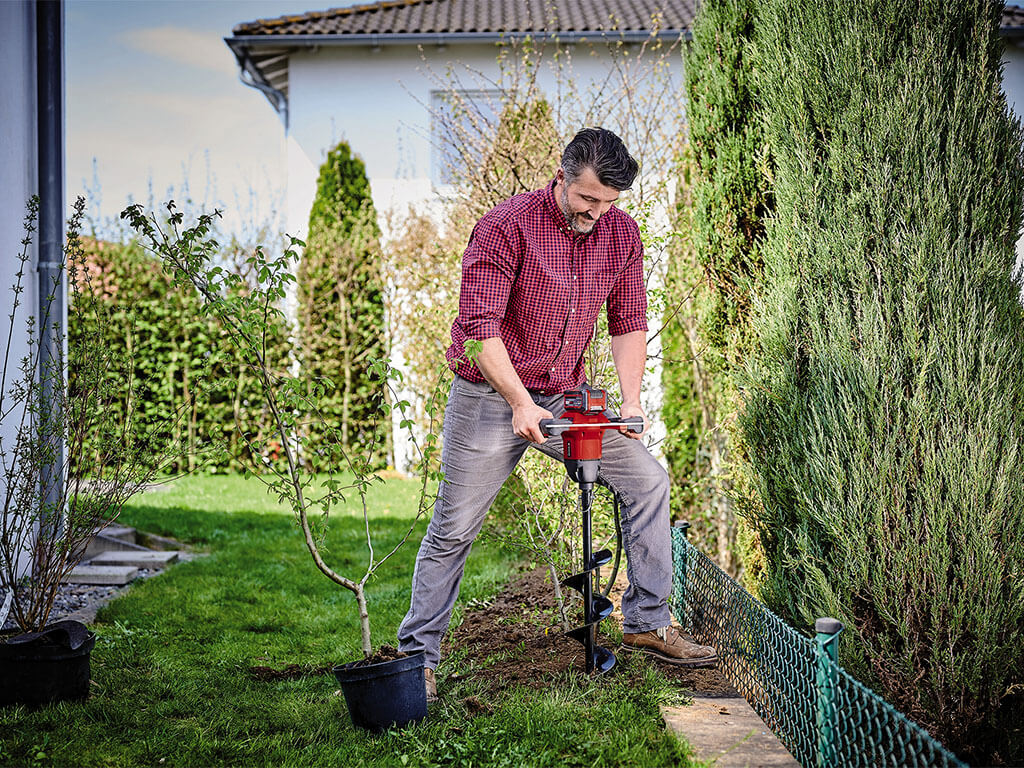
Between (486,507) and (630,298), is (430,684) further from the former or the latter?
(630,298)

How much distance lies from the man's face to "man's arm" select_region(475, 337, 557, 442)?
0.53 metres

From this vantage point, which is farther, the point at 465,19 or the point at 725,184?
the point at 465,19

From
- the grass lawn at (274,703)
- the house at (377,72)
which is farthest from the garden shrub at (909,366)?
the house at (377,72)

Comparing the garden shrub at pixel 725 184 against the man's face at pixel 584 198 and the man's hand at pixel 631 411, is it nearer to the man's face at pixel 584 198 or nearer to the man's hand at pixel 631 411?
the man's hand at pixel 631 411

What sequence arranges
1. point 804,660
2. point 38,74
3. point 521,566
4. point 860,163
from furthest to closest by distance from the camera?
point 521,566 < point 38,74 < point 860,163 < point 804,660

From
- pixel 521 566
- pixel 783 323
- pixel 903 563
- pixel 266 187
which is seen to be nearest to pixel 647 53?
pixel 266 187

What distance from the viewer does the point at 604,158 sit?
119 inches

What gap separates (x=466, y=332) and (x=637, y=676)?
4.54ft

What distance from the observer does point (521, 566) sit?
5.81 metres

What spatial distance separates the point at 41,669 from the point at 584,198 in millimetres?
2445

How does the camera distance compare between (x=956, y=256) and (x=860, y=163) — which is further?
(x=860, y=163)

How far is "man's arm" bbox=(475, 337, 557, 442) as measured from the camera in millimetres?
3000

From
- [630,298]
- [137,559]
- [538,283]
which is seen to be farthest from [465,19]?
[538,283]

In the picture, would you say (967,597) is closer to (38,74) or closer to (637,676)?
(637,676)
